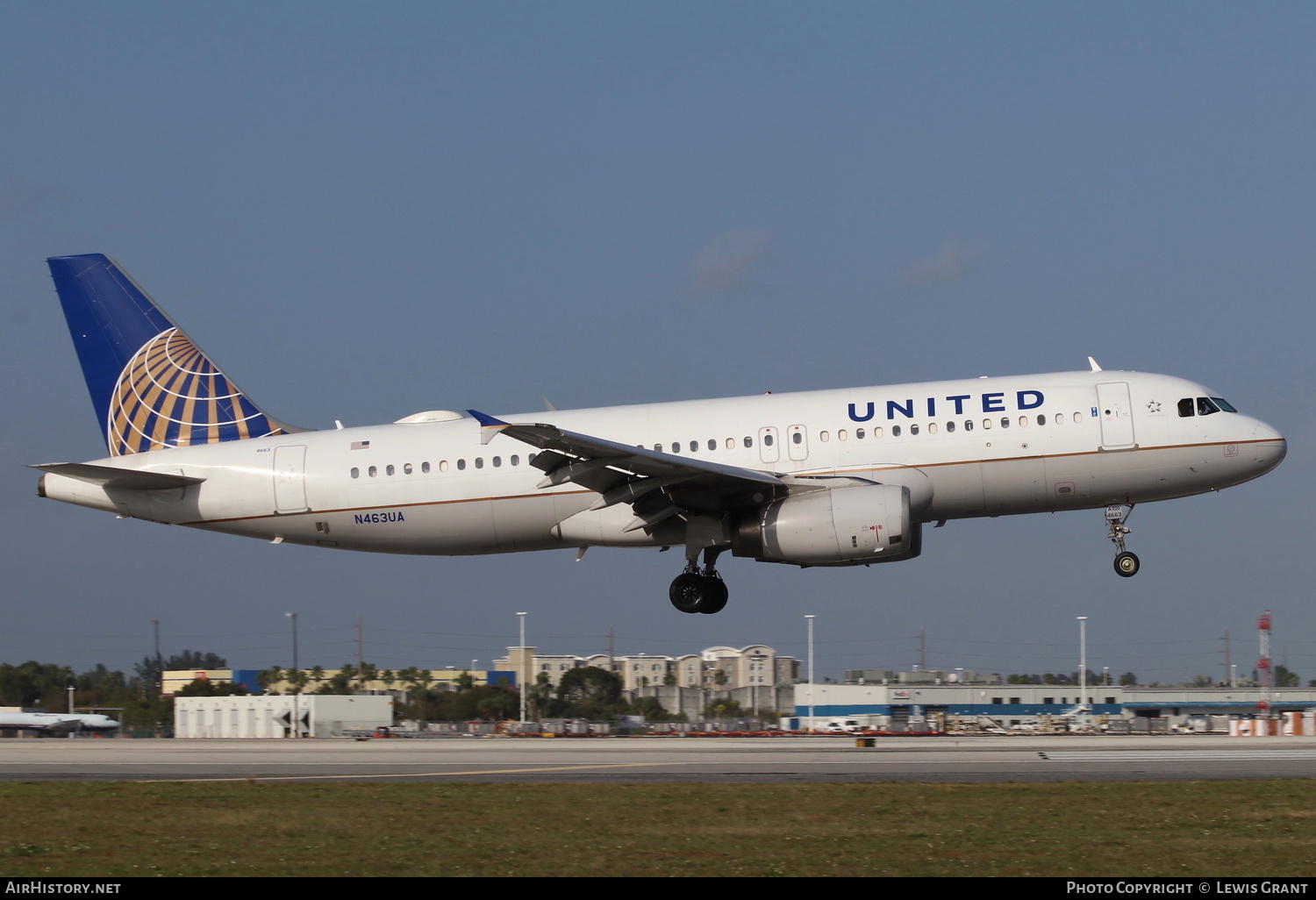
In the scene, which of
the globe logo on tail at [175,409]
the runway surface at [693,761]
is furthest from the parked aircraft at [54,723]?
the globe logo on tail at [175,409]

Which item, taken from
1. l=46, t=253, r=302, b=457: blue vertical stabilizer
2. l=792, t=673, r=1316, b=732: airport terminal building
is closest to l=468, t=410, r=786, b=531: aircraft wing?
l=46, t=253, r=302, b=457: blue vertical stabilizer

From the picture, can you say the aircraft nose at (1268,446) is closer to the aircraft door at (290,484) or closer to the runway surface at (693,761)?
the runway surface at (693,761)

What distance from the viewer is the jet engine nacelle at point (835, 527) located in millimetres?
27672

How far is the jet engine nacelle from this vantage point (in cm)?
2767

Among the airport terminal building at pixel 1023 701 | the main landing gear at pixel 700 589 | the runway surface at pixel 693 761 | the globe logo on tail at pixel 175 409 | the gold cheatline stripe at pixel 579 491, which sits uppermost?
the globe logo on tail at pixel 175 409

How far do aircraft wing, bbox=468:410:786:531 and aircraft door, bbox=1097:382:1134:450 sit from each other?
6900mm

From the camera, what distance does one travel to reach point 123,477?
31.2 metres

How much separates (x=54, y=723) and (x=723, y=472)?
154ft

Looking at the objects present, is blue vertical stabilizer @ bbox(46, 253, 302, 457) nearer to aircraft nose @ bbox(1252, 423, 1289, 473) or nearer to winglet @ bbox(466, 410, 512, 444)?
winglet @ bbox(466, 410, 512, 444)

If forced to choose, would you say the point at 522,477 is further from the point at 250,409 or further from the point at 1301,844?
the point at 1301,844

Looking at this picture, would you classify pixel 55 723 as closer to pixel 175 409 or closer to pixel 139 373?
pixel 139 373

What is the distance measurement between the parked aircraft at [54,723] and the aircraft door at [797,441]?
1793 inches

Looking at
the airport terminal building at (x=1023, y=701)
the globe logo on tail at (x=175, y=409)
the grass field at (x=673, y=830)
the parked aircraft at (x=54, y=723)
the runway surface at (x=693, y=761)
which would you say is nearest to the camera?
the grass field at (x=673, y=830)
